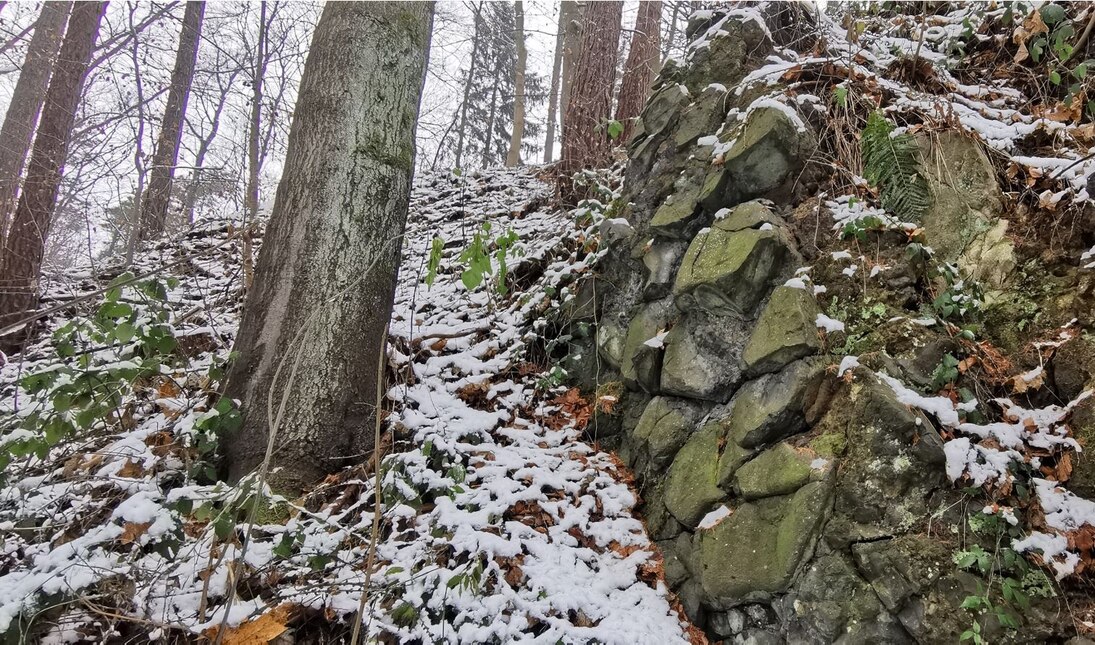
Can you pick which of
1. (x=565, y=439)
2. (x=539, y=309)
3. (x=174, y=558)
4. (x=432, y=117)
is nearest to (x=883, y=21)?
(x=539, y=309)

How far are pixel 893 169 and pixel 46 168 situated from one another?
23.8ft

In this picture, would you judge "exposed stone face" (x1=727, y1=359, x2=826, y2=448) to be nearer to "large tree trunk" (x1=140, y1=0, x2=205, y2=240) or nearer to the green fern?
the green fern

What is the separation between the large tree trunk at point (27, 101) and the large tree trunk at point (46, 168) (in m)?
0.11

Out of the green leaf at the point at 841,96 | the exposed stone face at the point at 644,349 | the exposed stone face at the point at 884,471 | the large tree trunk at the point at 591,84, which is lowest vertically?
the exposed stone face at the point at 884,471

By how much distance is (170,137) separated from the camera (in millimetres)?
7637

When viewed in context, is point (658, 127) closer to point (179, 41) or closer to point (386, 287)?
point (386, 287)

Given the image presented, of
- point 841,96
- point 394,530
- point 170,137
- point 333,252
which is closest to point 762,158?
point 841,96

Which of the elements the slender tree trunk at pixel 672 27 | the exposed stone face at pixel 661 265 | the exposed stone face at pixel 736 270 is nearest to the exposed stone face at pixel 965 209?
the exposed stone face at pixel 736 270

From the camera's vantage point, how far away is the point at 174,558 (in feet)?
7.05

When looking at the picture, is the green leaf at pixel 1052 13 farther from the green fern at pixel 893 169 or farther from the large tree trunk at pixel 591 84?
the large tree trunk at pixel 591 84

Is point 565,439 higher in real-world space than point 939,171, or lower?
lower

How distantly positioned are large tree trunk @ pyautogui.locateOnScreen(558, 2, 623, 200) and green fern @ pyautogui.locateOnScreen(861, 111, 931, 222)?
9.98 ft

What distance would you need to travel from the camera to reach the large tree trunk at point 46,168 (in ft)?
16.5

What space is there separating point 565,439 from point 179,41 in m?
8.06
